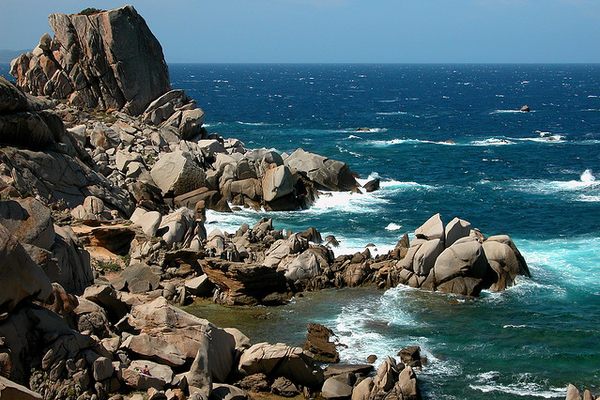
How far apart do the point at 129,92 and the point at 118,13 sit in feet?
27.1

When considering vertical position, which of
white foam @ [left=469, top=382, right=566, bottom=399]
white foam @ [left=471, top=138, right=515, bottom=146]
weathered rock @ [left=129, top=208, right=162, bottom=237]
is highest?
weathered rock @ [left=129, top=208, right=162, bottom=237]

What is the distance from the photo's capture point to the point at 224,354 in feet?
90.1

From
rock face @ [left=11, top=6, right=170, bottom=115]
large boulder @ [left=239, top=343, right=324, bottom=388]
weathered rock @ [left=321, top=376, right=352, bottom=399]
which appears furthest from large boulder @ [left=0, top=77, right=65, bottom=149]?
rock face @ [left=11, top=6, right=170, bottom=115]

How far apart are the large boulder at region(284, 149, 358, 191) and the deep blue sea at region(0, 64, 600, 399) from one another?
1880 millimetres

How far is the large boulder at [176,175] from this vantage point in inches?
2413

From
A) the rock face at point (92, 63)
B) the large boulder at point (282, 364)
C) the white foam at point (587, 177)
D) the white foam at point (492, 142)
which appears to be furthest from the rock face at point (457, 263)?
the white foam at point (492, 142)

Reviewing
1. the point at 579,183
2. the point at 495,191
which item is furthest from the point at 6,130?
the point at 579,183

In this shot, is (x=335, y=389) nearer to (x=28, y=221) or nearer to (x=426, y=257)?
(x=28, y=221)

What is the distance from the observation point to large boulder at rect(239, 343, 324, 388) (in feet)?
93.5

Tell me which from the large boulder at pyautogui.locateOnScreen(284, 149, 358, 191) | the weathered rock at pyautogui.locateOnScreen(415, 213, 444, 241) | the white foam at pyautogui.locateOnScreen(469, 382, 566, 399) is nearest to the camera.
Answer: the white foam at pyautogui.locateOnScreen(469, 382, 566, 399)

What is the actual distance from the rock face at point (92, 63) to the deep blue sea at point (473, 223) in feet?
70.5

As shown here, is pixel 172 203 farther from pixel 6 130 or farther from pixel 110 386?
pixel 110 386

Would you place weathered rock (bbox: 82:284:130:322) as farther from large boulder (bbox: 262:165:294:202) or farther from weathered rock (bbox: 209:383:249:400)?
large boulder (bbox: 262:165:294:202)

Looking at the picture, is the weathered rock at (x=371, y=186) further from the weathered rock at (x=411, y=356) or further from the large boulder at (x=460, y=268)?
the weathered rock at (x=411, y=356)
